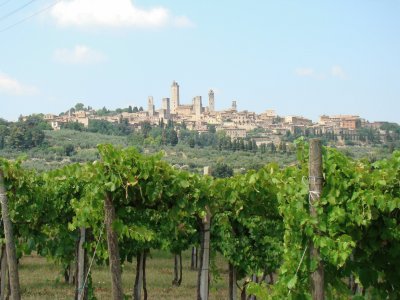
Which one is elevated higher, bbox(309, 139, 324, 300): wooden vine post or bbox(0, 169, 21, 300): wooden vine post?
bbox(309, 139, 324, 300): wooden vine post

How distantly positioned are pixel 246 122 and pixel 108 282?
15198 cm

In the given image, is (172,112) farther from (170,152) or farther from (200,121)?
(170,152)

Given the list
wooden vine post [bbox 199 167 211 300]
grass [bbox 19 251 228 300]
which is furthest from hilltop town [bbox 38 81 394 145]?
wooden vine post [bbox 199 167 211 300]

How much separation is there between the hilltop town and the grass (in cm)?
10118

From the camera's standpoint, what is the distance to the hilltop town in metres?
131

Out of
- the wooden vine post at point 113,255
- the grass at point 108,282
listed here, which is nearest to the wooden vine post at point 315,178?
the wooden vine post at point 113,255

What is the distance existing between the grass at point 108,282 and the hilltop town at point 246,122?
332 ft

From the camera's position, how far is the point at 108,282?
534 inches

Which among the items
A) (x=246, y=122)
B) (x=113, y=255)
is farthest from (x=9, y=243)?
(x=246, y=122)

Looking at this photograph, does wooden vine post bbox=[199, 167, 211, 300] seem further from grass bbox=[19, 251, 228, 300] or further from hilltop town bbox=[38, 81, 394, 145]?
hilltop town bbox=[38, 81, 394, 145]

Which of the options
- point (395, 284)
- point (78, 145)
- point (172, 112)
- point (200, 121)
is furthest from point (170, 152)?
point (172, 112)

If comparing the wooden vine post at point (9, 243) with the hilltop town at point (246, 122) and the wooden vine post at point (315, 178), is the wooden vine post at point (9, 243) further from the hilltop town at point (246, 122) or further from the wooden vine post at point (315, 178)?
the hilltop town at point (246, 122)

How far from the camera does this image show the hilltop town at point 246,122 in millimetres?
130650

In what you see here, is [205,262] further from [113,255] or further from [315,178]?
[315,178]
